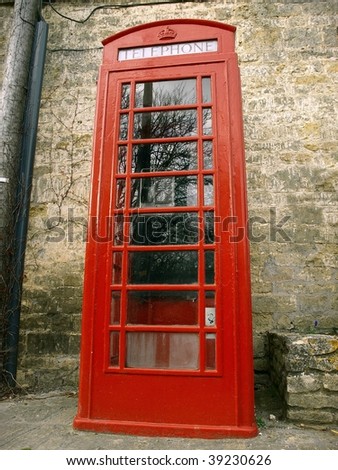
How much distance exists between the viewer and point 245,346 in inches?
95.2

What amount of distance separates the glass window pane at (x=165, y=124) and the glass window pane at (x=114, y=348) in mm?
1503

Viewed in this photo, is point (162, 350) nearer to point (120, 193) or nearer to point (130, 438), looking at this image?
point (130, 438)

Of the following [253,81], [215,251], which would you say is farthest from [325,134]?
[215,251]

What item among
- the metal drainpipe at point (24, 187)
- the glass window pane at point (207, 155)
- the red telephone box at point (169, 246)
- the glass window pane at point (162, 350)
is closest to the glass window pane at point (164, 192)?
the red telephone box at point (169, 246)

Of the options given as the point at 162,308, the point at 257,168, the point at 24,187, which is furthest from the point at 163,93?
the point at 24,187

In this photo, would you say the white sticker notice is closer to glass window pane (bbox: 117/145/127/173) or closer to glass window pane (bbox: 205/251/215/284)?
glass window pane (bbox: 205/251/215/284)

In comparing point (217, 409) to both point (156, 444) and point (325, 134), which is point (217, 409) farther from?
point (325, 134)

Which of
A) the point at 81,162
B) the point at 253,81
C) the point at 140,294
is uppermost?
the point at 253,81

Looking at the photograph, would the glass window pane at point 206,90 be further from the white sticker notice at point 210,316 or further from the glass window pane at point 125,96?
the white sticker notice at point 210,316

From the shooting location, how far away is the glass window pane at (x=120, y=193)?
8.92 ft

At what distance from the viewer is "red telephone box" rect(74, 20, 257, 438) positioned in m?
2.43

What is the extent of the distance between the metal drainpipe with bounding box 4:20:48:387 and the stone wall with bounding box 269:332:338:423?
8.57ft

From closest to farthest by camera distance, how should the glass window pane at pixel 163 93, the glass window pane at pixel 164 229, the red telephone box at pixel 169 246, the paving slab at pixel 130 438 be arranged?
the paving slab at pixel 130 438
the red telephone box at pixel 169 246
the glass window pane at pixel 164 229
the glass window pane at pixel 163 93

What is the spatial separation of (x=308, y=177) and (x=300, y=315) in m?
1.45
